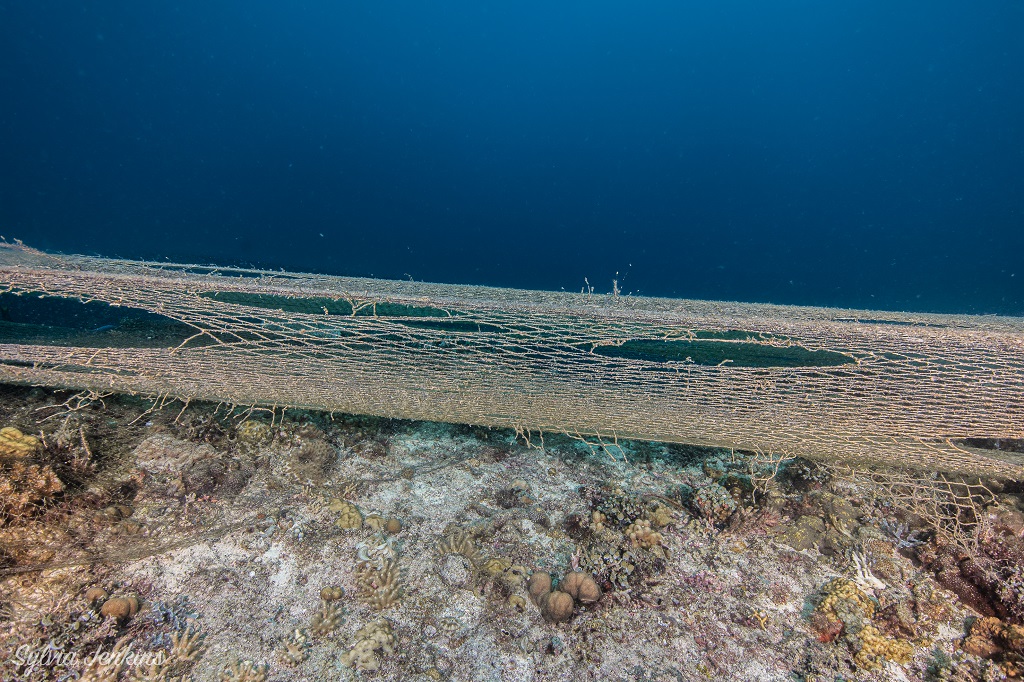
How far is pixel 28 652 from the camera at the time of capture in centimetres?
229

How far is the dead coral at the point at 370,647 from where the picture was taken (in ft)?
7.84

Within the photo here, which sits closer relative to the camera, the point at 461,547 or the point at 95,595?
the point at 95,595

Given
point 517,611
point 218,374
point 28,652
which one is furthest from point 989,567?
point 28,652

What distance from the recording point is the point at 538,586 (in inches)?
110

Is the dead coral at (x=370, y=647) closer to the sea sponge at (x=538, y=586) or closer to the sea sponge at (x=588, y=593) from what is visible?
the sea sponge at (x=538, y=586)

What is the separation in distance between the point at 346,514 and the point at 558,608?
1.66m

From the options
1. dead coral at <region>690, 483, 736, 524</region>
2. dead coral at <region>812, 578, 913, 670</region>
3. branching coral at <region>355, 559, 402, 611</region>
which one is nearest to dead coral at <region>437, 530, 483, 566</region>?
branching coral at <region>355, 559, 402, 611</region>

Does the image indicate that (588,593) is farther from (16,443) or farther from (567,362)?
(16,443)

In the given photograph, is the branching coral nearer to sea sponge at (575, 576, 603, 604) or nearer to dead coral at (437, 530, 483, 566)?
dead coral at (437, 530, 483, 566)

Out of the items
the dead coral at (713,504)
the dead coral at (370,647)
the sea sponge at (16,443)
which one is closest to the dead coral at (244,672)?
the dead coral at (370,647)

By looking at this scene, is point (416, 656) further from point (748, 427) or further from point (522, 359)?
point (748, 427)

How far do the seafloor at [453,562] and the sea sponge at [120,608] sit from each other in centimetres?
1

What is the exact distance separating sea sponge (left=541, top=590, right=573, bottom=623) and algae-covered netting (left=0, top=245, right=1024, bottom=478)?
3.61 ft

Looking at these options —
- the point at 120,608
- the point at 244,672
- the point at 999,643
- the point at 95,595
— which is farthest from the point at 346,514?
the point at 999,643
